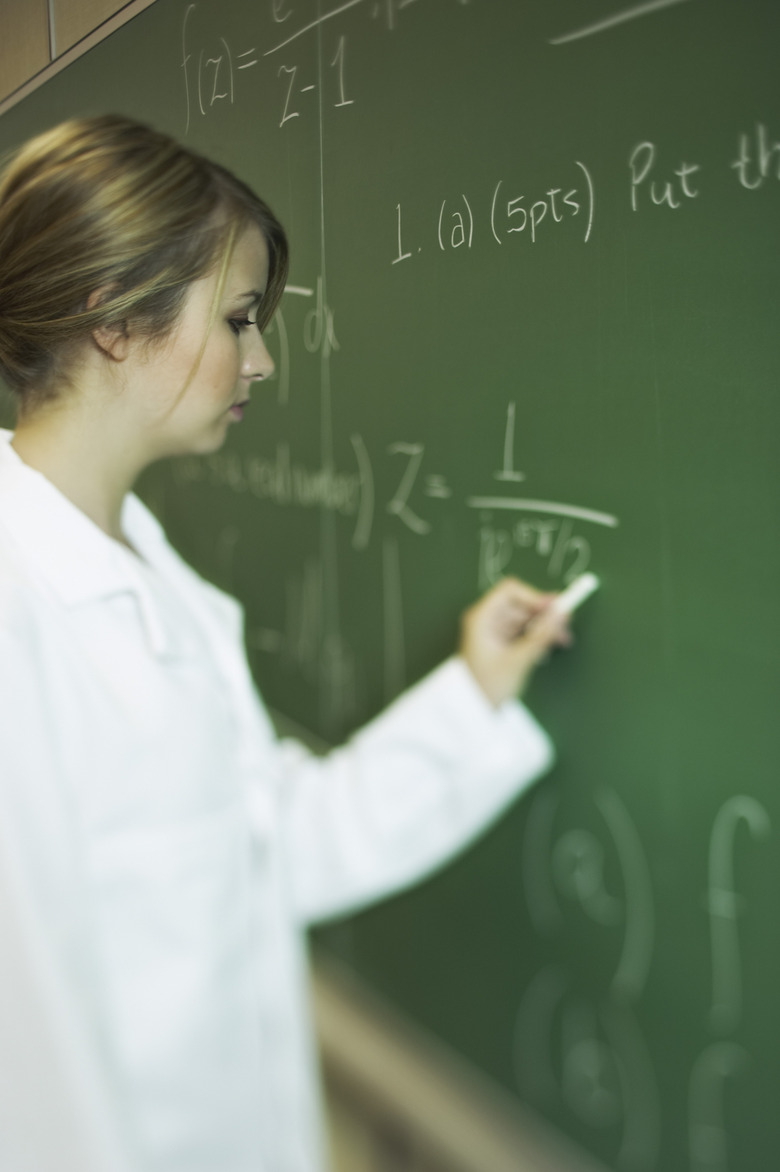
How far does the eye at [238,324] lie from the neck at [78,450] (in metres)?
0.15

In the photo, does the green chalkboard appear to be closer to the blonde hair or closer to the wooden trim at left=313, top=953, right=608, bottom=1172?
the wooden trim at left=313, top=953, right=608, bottom=1172

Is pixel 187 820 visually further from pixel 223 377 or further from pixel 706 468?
pixel 706 468

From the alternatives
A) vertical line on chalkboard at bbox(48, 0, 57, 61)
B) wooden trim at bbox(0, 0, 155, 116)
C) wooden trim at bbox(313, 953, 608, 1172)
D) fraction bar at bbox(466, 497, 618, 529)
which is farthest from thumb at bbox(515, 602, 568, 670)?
vertical line on chalkboard at bbox(48, 0, 57, 61)

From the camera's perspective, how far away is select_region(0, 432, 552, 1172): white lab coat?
736 mm

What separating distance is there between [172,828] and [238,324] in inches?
20.3

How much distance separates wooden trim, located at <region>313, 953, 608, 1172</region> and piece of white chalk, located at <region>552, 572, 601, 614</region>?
0.68m

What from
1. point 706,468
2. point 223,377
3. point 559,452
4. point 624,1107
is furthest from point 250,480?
point 624,1107

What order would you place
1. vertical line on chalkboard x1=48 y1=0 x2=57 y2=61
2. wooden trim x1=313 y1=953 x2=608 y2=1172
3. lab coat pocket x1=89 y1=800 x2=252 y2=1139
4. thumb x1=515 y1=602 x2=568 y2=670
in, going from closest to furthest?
1. lab coat pocket x1=89 y1=800 x2=252 y2=1139
2. thumb x1=515 y1=602 x2=568 y2=670
3. wooden trim x1=313 y1=953 x2=608 y2=1172
4. vertical line on chalkboard x1=48 y1=0 x2=57 y2=61

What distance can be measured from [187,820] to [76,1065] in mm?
224

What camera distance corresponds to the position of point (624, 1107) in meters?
0.99

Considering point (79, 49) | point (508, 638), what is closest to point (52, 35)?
point (79, 49)

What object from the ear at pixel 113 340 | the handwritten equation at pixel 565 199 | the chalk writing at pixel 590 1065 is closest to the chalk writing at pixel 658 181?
the handwritten equation at pixel 565 199

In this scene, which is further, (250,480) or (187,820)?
(250,480)

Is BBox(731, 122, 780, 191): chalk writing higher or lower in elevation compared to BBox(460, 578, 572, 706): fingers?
higher
